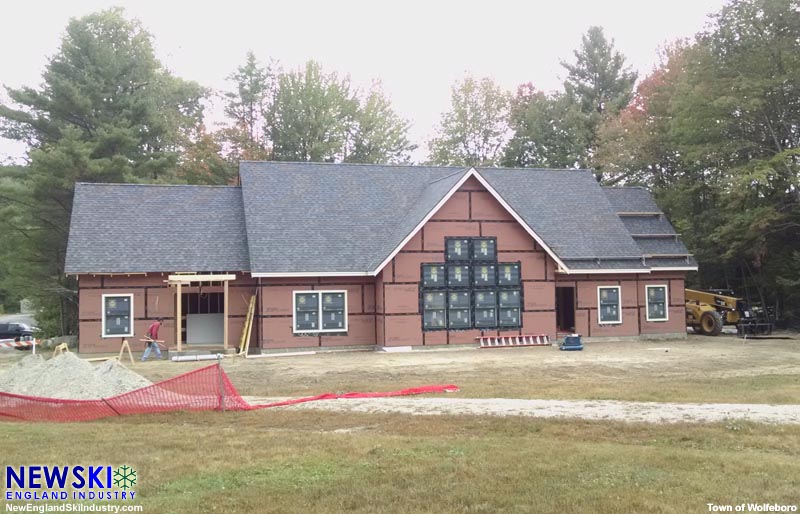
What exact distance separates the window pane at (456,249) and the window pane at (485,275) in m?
0.58

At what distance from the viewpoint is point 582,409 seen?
39.2 feet

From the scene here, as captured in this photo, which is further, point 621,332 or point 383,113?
point 383,113

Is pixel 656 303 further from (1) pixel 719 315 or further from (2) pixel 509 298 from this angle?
(2) pixel 509 298

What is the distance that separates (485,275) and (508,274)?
85 cm

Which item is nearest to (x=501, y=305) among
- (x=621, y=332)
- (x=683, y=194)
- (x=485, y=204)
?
(x=485, y=204)

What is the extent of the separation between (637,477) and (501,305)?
18.9m

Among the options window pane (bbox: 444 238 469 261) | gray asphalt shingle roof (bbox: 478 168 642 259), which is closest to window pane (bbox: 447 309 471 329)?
window pane (bbox: 444 238 469 261)

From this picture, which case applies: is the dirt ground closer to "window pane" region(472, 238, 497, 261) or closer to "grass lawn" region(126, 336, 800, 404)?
"grass lawn" region(126, 336, 800, 404)

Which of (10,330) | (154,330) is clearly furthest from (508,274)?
(10,330)

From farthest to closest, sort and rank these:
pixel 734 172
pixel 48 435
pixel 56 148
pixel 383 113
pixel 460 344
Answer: pixel 383 113 < pixel 56 148 < pixel 734 172 < pixel 460 344 < pixel 48 435

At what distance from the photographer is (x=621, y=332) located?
28.1 metres

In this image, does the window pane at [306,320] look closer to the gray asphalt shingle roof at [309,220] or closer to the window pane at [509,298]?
the gray asphalt shingle roof at [309,220]

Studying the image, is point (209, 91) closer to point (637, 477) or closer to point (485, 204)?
point (485, 204)

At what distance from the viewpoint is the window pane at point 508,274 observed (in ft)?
85.9
